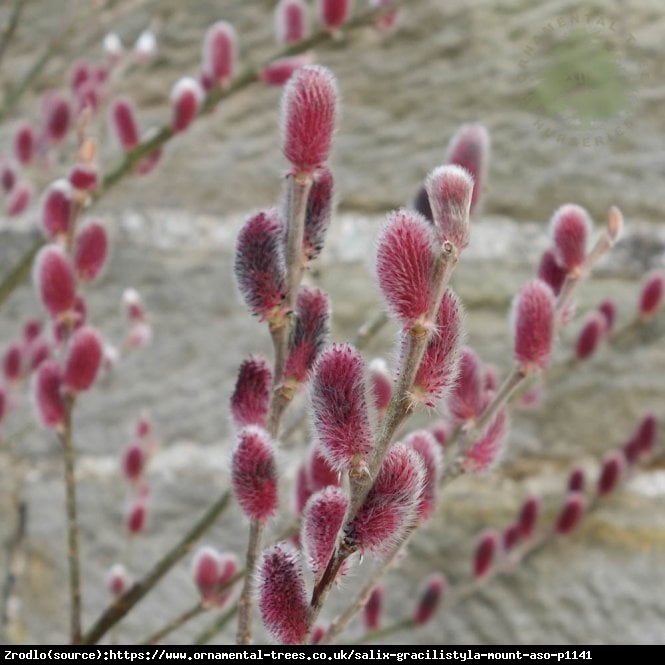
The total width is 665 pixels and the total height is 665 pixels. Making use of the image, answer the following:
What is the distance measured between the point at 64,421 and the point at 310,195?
24 cm

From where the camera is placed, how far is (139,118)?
3.28 feet

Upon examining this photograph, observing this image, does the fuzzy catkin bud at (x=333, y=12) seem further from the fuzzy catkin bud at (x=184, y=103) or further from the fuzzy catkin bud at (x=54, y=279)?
the fuzzy catkin bud at (x=54, y=279)

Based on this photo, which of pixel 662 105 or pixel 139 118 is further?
pixel 139 118

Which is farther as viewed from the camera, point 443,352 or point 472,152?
point 472,152

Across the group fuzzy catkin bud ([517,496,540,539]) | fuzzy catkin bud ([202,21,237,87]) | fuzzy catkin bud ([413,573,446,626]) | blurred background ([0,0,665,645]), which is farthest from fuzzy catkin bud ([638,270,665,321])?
fuzzy catkin bud ([202,21,237,87])

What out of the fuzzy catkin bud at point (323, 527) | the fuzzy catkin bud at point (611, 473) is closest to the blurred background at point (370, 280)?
the fuzzy catkin bud at point (611, 473)

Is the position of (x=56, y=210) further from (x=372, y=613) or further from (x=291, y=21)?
(x=372, y=613)

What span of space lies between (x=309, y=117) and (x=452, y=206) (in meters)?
0.08

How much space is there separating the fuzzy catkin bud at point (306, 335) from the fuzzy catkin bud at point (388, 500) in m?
0.07

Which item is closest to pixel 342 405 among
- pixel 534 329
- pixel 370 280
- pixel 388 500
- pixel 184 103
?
pixel 388 500

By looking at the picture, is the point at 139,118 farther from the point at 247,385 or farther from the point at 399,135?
the point at 247,385

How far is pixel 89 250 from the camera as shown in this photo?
522 mm

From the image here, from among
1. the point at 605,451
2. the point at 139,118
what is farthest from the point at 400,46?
the point at 605,451

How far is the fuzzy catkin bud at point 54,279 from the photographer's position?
1.56 feet
